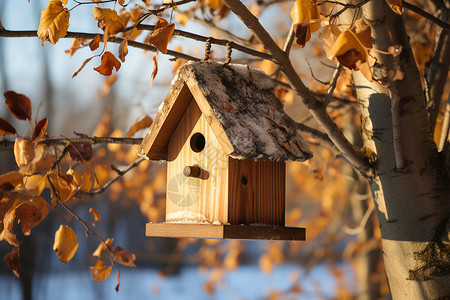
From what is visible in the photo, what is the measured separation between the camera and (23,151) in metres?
1.81

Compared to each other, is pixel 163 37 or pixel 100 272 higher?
pixel 163 37

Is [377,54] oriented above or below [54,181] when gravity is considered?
above

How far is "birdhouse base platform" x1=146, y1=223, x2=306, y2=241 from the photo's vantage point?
166 cm

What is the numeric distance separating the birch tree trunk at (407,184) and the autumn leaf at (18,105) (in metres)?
1.33

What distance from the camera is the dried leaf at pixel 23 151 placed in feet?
5.95

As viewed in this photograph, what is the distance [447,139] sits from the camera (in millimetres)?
2027

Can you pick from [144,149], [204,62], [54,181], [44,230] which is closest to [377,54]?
[204,62]

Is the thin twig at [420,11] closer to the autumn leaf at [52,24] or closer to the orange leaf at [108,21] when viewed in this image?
the orange leaf at [108,21]

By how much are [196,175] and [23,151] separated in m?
0.65

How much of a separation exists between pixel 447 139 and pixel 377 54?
503mm

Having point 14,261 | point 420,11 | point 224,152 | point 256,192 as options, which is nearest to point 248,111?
point 224,152

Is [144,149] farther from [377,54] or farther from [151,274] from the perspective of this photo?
[151,274]

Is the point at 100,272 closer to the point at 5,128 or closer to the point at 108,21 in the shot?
the point at 5,128

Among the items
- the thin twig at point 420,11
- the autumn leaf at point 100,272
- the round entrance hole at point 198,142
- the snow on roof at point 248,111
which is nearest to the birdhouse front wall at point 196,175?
the round entrance hole at point 198,142
